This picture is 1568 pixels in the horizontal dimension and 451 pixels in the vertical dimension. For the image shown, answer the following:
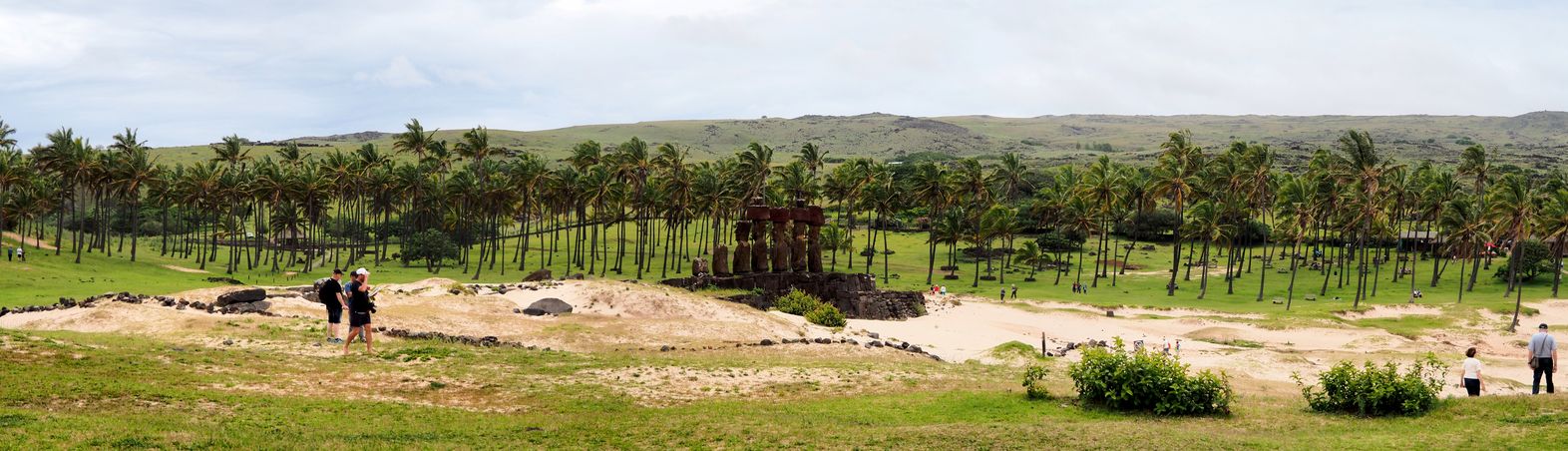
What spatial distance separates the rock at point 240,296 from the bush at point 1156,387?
105 feet

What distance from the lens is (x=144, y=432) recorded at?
53.7 feet

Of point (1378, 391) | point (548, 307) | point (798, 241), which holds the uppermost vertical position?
point (1378, 391)

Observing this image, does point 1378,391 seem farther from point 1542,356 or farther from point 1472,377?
point 1542,356

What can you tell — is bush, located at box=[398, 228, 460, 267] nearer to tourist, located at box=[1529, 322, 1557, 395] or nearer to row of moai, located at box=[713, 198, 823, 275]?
row of moai, located at box=[713, 198, 823, 275]

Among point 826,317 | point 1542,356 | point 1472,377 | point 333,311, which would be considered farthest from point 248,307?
point 1542,356

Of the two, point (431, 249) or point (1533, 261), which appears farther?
point (431, 249)

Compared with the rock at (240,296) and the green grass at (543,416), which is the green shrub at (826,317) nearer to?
the rock at (240,296)

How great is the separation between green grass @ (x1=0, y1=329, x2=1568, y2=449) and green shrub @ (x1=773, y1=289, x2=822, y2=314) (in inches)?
1130

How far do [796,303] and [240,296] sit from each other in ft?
85.5

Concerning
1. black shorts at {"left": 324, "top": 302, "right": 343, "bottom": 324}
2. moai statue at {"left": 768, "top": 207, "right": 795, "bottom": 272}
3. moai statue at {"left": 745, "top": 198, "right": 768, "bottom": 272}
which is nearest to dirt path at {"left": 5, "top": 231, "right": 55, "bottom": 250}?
moai statue at {"left": 745, "top": 198, "right": 768, "bottom": 272}

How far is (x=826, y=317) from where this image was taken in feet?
168

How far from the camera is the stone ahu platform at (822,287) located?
5894cm

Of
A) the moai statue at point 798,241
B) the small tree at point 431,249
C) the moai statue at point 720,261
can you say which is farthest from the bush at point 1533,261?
the small tree at point 431,249

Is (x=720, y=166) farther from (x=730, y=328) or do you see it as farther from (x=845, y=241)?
(x=730, y=328)
